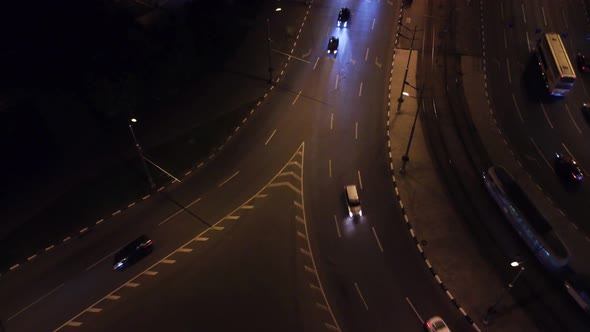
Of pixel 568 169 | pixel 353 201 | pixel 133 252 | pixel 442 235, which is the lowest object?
pixel 442 235

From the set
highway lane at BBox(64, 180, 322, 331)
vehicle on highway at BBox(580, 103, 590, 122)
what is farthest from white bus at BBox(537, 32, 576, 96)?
highway lane at BBox(64, 180, 322, 331)

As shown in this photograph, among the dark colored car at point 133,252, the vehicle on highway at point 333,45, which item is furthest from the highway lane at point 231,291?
the vehicle on highway at point 333,45

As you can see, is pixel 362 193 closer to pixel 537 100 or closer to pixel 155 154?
pixel 155 154

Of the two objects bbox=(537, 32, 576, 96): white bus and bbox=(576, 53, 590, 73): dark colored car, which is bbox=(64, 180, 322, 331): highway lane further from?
bbox=(576, 53, 590, 73): dark colored car

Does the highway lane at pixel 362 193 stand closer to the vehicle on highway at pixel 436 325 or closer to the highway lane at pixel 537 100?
the vehicle on highway at pixel 436 325

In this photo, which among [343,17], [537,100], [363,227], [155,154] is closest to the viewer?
[363,227]

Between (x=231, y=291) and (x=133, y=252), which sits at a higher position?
(x=133, y=252)

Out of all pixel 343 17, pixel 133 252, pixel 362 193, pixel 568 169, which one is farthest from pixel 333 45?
pixel 133 252
